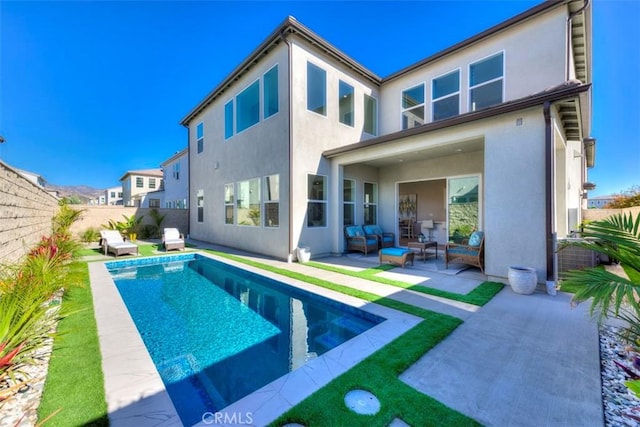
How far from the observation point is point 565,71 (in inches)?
306

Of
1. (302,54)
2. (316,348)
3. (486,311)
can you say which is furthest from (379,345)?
(302,54)

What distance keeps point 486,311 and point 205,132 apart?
16.4m

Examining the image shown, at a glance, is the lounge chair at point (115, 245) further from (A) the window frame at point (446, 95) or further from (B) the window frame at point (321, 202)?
(A) the window frame at point (446, 95)

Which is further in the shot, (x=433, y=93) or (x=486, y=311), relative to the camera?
(x=433, y=93)

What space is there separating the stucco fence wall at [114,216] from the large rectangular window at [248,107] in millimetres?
9304

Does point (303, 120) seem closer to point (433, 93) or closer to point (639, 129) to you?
point (433, 93)

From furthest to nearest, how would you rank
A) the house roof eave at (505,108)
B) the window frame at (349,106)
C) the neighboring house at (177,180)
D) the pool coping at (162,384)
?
1. the neighboring house at (177,180)
2. the window frame at (349,106)
3. the house roof eave at (505,108)
4. the pool coping at (162,384)

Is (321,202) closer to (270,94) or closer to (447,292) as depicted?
(270,94)

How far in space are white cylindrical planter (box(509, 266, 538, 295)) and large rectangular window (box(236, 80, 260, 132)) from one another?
10.5 m

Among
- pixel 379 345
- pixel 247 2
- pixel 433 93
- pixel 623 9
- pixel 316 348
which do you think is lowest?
pixel 316 348

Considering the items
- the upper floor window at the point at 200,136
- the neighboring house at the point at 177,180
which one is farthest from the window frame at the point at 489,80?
the neighboring house at the point at 177,180

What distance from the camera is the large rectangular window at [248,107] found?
37.0 feet

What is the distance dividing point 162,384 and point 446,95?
12.3 metres

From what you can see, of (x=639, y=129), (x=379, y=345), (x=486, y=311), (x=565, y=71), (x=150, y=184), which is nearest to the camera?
(x=379, y=345)
